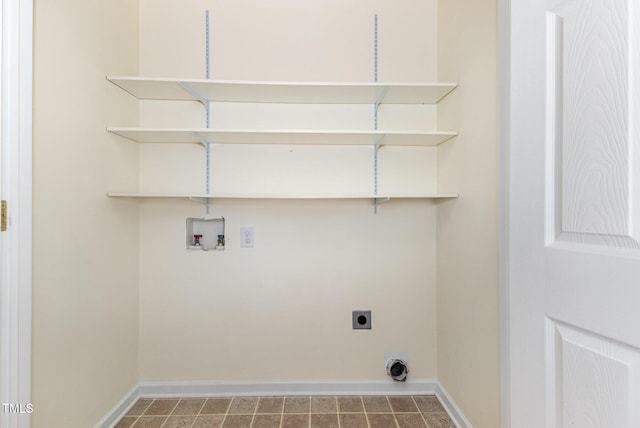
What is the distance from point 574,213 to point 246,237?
1580mm

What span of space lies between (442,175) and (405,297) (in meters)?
0.78

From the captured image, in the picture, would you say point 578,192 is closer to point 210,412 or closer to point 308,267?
point 308,267

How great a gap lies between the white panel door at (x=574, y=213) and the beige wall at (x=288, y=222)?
0.95m

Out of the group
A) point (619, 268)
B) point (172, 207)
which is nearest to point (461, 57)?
point (619, 268)

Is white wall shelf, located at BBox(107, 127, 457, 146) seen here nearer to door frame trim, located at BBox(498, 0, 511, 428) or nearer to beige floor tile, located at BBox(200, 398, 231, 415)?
door frame trim, located at BBox(498, 0, 511, 428)

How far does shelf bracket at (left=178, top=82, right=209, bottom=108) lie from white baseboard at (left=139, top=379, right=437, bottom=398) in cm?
170

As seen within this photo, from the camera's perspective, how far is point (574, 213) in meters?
0.79

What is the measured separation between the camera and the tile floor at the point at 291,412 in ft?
5.39

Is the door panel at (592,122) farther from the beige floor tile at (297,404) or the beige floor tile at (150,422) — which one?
the beige floor tile at (150,422)

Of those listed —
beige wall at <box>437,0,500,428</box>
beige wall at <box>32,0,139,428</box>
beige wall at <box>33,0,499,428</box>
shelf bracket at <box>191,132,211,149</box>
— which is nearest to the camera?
beige wall at <box>32,0,139,428</box>

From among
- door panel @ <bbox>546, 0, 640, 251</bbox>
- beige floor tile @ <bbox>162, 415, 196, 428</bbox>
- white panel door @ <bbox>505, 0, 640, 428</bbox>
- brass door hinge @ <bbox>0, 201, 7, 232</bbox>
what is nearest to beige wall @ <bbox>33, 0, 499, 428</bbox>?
beige floor tile @ <bbox>162, 415, 196, 428</bbox>

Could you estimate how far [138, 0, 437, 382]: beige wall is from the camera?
189cm

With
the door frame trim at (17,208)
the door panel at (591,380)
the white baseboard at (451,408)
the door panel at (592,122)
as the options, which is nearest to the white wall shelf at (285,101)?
the door frame trim at (17,208)

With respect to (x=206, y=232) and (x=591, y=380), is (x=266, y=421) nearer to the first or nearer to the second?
(x=206, y=232)
